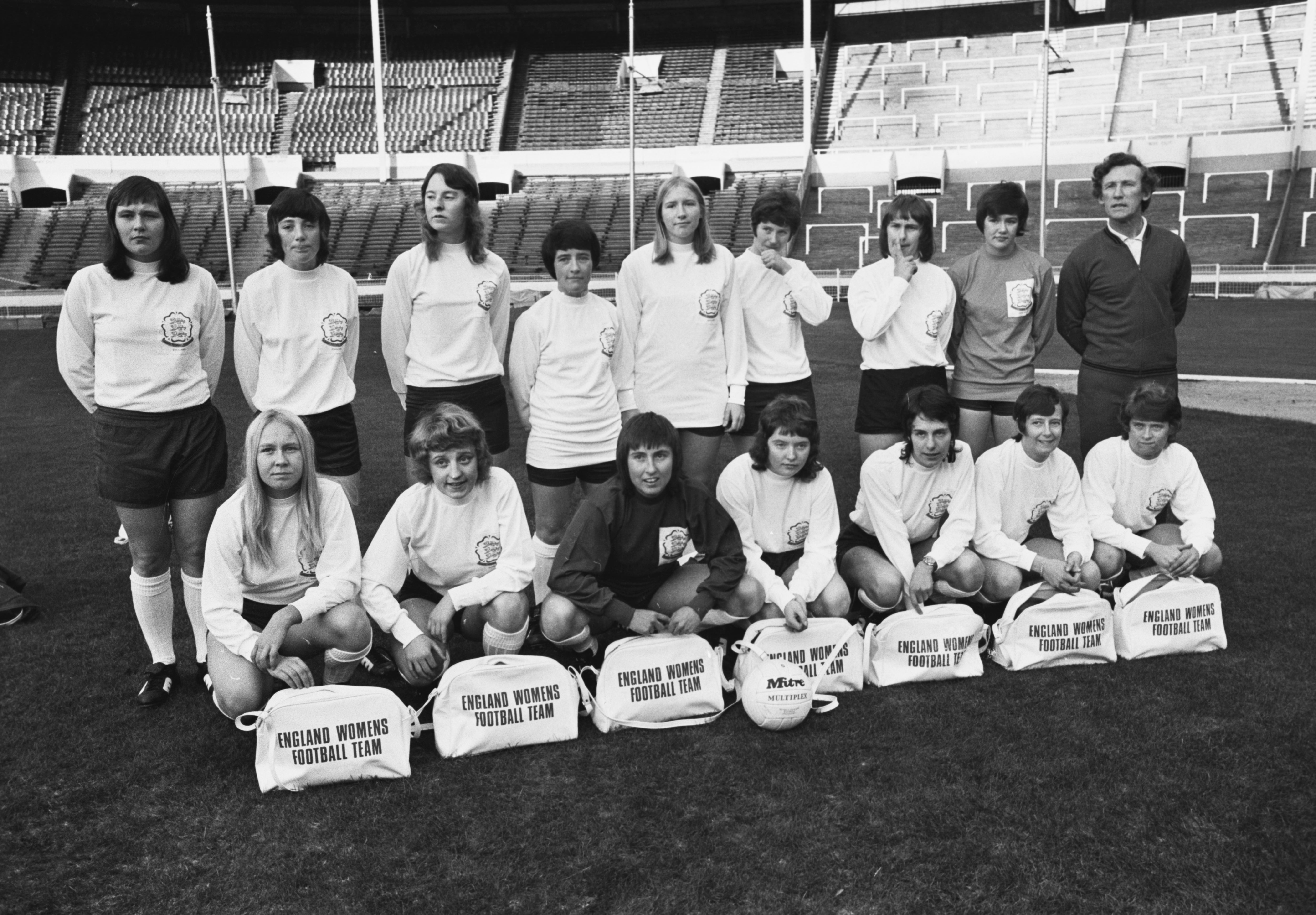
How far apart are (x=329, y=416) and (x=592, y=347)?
1.16 metres

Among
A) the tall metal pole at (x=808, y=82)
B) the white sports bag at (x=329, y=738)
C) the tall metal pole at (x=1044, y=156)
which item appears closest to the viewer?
the white sports bag at (x=329, y=738)

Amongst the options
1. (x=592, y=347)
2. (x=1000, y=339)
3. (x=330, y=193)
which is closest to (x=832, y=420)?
(x=1000, y=339)

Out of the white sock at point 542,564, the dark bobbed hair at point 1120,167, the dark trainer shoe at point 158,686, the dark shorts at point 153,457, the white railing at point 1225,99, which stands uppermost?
the white railing at point 1225,99

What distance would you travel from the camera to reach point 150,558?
14.2ft

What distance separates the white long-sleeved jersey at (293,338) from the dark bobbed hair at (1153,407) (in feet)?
11.3

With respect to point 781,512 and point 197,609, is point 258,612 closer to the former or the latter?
point 197,609

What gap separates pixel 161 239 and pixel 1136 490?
431cm

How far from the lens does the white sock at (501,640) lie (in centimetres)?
413

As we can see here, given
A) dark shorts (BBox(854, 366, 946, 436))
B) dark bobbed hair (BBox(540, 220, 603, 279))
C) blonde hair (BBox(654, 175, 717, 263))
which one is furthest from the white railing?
dark bobbed hair (BBox(540, 220, 603, 279))

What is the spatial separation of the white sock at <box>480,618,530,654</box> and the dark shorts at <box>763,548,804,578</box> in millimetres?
1136

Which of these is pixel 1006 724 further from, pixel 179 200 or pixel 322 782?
pixel 179 200

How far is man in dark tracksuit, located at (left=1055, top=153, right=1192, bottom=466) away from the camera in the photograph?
16.9 feet

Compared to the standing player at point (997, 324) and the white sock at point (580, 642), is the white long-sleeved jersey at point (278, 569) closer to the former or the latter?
the white sock at point (580, 642)

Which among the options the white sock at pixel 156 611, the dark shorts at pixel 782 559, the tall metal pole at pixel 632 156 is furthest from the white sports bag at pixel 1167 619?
the tall metal pole at pixel 632 156
